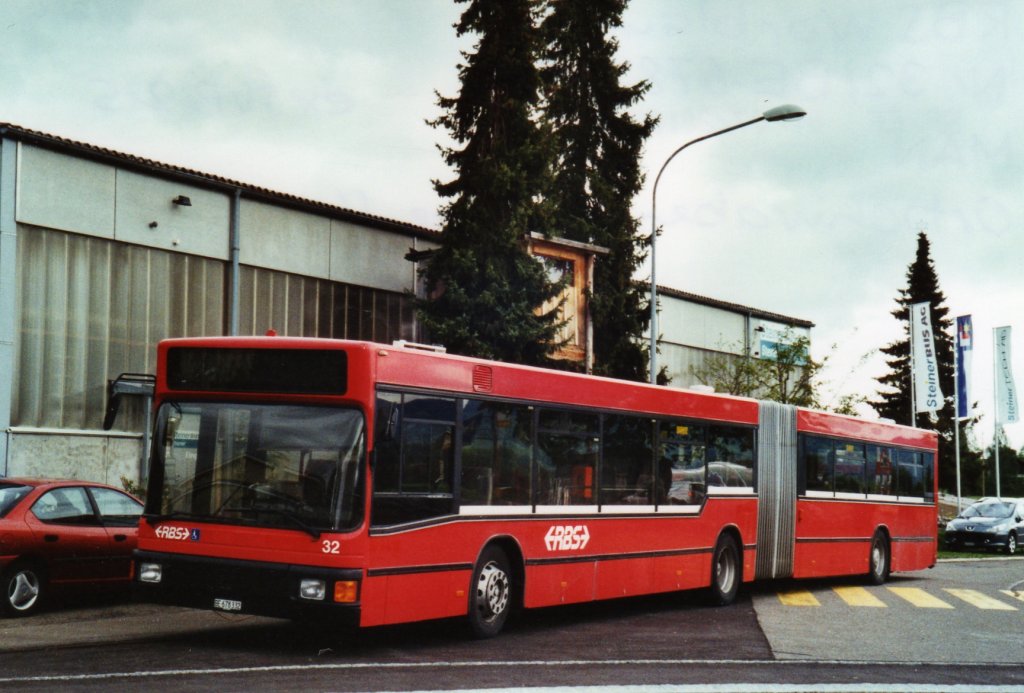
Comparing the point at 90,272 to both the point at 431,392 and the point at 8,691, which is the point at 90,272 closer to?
the point at 431,392

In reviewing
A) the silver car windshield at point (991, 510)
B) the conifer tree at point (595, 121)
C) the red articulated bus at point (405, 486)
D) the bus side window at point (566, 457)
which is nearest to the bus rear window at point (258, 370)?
the red articulated bus at point (405, 486)

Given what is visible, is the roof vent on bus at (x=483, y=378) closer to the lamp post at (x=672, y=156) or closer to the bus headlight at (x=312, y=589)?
the bus headlight at (x=312, y=589)

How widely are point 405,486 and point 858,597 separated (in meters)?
10.2

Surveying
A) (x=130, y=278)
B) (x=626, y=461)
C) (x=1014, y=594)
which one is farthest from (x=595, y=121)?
(x=626, y=461)

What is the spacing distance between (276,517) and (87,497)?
13.5 feet

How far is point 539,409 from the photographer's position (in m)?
12.5

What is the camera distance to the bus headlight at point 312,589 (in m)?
9.55

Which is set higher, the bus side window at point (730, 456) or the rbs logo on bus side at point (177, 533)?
the bus side window at point (730, 456)

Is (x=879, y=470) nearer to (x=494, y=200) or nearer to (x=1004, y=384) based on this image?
(x=494, y=200)

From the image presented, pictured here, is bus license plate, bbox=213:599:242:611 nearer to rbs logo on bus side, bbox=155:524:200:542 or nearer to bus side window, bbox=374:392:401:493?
rbs logo on bus side, bbox=155:524:200:542

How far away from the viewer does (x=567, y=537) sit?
1280 cm

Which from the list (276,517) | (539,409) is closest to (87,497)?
(276,517)

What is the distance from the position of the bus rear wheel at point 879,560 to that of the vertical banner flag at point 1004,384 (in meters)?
24.0

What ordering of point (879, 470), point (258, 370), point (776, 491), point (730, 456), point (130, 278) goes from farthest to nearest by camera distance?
point (130, 278), point (879, 470), point (776, 491), point (730, 456), point (258, 370)
